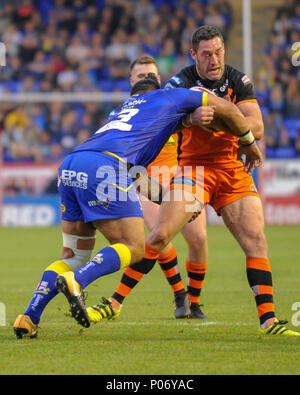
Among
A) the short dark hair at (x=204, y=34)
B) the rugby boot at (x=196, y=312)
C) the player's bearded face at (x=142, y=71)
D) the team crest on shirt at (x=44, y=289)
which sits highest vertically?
the short dark hair at (x=204, y=34)

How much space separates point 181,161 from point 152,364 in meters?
2.17

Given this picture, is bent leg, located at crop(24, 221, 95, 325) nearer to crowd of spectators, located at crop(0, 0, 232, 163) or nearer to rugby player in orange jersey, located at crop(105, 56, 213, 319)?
rugby player in orange jersey, located at crop(105, 56, 213, 319)

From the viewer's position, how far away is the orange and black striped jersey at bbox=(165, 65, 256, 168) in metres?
6.01

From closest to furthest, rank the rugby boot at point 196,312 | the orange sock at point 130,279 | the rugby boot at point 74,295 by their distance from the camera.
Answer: the rugby boot at point 74,295 → the orange sock at point 130,279 → the rugby boot at point 196,312

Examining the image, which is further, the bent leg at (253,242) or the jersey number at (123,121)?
the bent leg at (253,242)

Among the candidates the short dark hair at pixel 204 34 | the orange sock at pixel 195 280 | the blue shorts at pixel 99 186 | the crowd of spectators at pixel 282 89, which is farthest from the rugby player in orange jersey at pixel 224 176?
the crowd of spectators at pixel 282 89

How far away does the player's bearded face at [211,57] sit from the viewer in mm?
5871

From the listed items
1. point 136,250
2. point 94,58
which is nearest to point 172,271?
point 136,250

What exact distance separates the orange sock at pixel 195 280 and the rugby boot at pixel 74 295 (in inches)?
82.7

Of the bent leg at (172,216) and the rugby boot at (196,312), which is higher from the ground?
the bent leg at (172,216)

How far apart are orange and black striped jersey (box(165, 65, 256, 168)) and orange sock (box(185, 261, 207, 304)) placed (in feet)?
3.67

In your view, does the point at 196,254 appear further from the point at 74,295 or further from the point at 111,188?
the point at 74,295

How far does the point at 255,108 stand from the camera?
19.5 feet

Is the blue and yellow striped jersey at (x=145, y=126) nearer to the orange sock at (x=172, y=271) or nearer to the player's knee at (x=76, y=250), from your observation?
the player's knee at (x=76, y=250)
